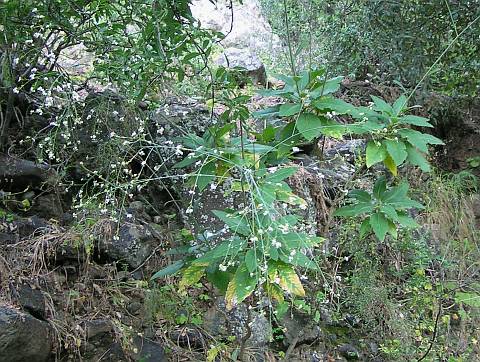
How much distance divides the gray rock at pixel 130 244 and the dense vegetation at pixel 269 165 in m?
0.04

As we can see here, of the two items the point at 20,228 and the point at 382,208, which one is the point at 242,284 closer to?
the point at 382,208

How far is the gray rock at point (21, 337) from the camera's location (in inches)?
87.0

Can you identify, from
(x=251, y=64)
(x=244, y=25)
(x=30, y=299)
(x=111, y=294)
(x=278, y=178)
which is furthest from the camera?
(x=244, y=25)

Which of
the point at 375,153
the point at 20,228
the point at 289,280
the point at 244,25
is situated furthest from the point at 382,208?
the point at 244,25

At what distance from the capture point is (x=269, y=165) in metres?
2.24

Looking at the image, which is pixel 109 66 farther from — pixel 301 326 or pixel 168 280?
pixel 301 326

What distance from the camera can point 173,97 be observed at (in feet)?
10.9

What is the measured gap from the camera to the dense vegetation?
1.89 metres

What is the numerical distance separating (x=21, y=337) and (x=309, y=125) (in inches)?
57.6

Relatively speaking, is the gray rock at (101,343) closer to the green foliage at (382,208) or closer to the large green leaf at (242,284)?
the large green leaf at (242,284)

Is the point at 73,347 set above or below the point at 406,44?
below

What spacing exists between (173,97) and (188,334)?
1.40 meters

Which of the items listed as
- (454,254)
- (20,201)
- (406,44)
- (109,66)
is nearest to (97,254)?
(20,201)

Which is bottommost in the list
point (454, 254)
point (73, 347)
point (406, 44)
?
point (73, 347)
